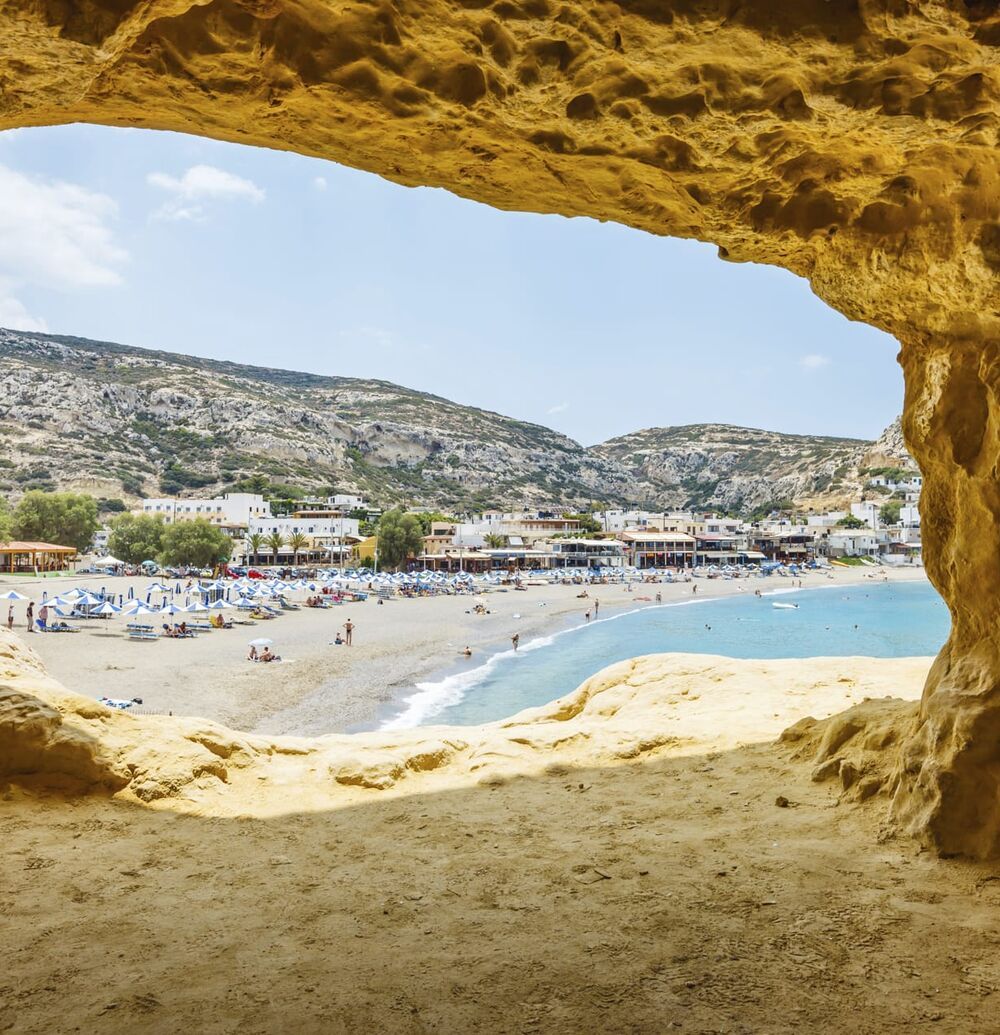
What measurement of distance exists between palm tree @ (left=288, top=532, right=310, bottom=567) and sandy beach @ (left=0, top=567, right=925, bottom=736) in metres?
26.6

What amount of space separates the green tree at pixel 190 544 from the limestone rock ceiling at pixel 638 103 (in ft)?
198

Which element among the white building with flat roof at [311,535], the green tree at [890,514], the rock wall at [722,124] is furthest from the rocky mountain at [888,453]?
the rock wall at [722,124]

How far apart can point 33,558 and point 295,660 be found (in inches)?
1778

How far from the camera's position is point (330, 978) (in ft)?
10.5

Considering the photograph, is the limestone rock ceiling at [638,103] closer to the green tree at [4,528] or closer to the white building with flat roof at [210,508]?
the green tree at [4,528]

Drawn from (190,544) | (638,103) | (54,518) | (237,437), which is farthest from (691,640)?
(237,437)

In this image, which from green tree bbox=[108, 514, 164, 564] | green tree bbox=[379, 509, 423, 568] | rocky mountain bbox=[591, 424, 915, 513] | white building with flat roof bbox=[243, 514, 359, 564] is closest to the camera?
green tree bbox=[108, 514, 164, 564]

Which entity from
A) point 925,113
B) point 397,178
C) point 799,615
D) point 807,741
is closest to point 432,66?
point 397,178

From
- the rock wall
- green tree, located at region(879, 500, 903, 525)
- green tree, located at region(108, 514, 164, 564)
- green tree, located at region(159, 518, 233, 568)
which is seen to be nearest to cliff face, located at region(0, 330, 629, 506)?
green tree, located at region(108, 514, 164, 564)

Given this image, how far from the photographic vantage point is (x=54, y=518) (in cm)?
6562

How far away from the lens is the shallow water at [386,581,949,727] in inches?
931

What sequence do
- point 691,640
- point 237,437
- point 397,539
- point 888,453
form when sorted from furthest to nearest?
point 888,453
point 237,437
point 397,539
point 691,640

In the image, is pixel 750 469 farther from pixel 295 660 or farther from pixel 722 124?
pixel 722 124

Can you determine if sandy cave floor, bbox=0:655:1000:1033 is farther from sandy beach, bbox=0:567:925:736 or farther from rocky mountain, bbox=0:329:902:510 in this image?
rocky mountain, bbox=0:329:902:510
